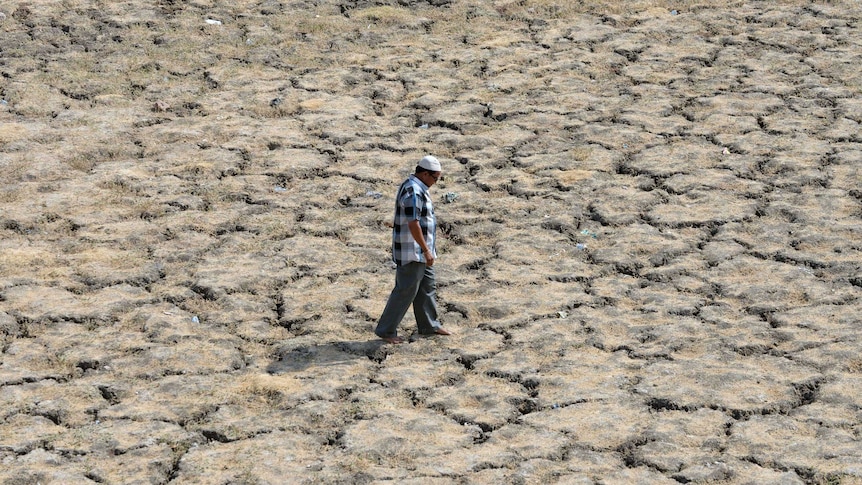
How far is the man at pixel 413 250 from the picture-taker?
21.1 ft

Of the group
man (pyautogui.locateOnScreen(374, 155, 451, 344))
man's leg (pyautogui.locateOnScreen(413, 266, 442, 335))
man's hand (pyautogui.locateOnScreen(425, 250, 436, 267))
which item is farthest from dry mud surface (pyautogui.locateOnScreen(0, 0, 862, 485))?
man's hand (pyautogui.locateOnScreen(425, 250, 436, 267))

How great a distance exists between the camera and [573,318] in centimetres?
690

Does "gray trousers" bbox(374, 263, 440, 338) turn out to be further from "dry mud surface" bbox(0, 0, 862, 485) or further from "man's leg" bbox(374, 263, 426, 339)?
"dry mud surface" bbox(0, 0, 862, 485)

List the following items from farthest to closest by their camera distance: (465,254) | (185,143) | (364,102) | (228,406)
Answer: (364,102) → (185,143) → (465,254) → (228,406)

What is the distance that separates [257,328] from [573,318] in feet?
5.58

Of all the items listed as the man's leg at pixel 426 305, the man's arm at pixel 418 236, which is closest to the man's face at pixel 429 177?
the man's arm at pixel 418 236

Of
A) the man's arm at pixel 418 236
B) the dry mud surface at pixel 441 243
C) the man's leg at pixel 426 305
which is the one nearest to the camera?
the dry mud surface at pixel 441 243

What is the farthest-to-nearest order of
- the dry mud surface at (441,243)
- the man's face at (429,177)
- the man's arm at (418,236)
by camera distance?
1. the man's face at (429,177)
2. the man's arm at (418,236)
3. the dry mud surface at (441,243)

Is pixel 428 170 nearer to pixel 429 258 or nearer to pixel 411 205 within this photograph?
pixel 411 205

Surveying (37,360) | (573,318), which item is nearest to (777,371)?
(573,318)

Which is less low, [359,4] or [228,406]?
[359,4]

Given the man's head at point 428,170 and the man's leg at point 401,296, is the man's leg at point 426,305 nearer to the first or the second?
the man's leg at point 401,296

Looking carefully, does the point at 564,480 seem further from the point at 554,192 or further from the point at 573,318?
the point at 554,192

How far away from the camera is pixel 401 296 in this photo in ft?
21.5
